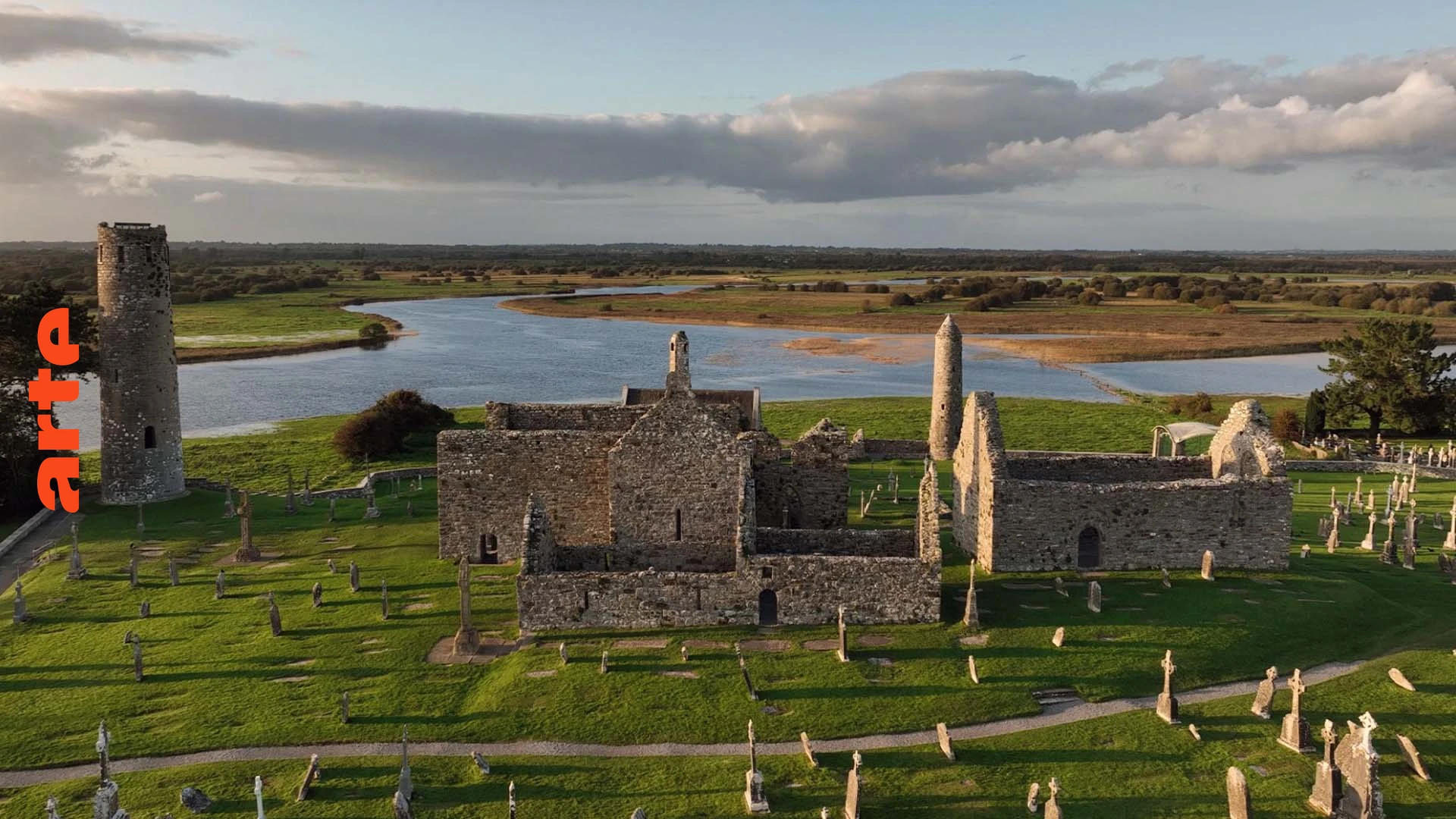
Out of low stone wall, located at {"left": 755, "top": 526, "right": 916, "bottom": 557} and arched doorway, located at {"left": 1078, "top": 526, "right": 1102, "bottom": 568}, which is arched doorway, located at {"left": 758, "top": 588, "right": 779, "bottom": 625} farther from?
arched doorway, located at {"left": 1078, "top": 526, "right": 1102, "bottom": 568}

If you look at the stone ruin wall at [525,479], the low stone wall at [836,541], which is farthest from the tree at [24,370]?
the low stone wall at [836,541]

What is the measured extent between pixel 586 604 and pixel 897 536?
27.1ft

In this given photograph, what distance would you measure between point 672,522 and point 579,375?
57852 mm

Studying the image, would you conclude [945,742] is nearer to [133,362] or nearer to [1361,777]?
[1361,777]

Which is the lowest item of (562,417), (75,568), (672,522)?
(75,568)

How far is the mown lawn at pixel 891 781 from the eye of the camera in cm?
1476

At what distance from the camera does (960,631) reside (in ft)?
69.9

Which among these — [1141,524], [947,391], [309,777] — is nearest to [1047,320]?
[947,391]

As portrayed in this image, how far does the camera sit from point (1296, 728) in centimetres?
1638

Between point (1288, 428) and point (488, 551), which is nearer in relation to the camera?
point (488, 551)

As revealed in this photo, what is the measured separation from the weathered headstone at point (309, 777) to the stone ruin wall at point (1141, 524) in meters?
17.5

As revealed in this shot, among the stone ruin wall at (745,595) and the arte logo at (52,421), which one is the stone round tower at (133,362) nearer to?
the arte logo at (52,421)

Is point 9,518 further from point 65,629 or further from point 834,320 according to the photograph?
point 834,320

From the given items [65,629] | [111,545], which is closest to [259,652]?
[65,629]
